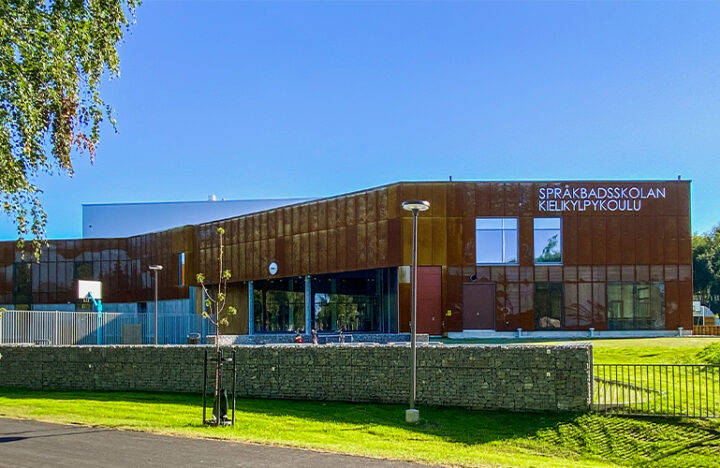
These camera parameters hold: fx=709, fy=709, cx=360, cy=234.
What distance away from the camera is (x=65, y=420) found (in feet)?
53.4

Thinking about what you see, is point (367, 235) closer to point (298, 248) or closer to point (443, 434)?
point (298, 248)

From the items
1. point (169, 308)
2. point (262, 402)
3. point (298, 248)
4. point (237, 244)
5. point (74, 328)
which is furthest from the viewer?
point (169, 308)

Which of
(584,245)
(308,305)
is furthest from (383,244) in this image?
(584,245)

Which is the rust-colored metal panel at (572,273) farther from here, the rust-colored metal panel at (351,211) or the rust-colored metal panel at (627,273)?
the rust-colored metal panel at (351,211)

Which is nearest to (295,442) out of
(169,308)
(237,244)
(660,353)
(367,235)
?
(660,353)

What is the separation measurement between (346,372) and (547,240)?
2182 cm

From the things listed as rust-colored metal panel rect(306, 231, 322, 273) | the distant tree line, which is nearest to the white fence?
rust-colored metal panel rect(306, 231, 322, 273)

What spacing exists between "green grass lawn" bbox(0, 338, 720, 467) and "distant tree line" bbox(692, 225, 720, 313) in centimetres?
6079

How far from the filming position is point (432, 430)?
1661 cm

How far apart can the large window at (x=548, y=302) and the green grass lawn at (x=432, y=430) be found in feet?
69.6

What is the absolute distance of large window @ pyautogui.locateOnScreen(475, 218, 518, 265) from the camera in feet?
127

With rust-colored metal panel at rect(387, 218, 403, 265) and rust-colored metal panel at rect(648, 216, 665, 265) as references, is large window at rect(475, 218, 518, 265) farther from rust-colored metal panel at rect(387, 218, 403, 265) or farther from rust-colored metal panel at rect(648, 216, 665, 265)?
rust-colored metal panel at rect(648, 216, 665, 265)

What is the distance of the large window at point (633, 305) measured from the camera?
3862 centimetres

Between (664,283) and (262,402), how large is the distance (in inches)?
1073
